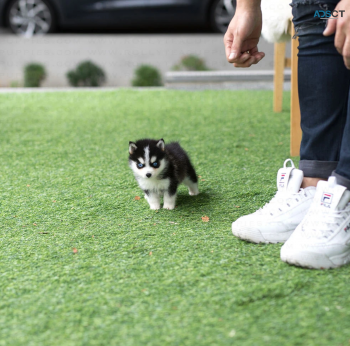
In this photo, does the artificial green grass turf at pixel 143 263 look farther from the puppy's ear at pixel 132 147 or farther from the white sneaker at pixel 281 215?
the puppy's ear at pixel 132 147

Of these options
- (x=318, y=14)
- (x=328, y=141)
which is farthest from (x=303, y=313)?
(x=318, y=14)

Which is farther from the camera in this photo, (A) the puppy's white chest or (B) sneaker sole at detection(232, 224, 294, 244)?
(A) the puppy's white chest

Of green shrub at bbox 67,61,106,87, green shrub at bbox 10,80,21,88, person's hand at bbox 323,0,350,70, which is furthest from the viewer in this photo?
green shrub at bbox 10,80,21,88

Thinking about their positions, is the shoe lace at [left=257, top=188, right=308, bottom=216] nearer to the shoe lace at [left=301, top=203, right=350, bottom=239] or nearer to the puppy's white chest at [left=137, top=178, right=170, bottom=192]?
the shoe lace at [left=301, top=203, right=350, bottom=239]

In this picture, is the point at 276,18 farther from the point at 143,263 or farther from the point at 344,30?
the point at 143,263

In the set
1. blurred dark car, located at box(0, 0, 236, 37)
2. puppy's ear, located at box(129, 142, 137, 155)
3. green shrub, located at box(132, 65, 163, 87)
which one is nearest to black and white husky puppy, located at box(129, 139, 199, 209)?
puppy's ear, located at box(129, 142, 137, 155)

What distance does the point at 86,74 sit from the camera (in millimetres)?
6465

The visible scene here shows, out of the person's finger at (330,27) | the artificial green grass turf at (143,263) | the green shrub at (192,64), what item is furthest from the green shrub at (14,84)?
the person's finger at (330,27)

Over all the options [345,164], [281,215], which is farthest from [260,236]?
[345,164]

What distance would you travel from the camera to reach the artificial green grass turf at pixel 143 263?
0.94 metres

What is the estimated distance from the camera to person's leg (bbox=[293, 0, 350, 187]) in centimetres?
129

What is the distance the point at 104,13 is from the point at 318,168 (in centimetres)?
636

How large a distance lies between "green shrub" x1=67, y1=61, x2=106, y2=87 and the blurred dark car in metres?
1.04

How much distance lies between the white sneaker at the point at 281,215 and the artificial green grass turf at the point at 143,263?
4 centimetres
